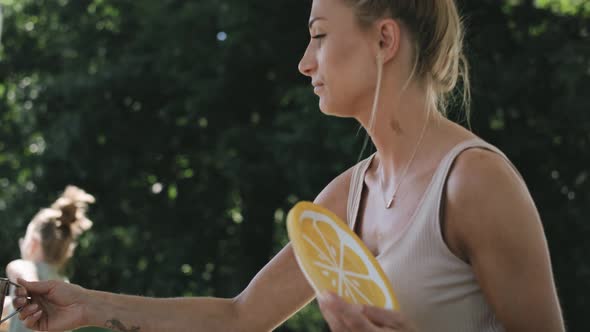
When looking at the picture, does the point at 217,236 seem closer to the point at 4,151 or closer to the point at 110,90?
the point at 110,90

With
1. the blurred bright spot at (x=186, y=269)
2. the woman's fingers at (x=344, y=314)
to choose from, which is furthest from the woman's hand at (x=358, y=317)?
the blurred bright spot at (x=186, y=269)

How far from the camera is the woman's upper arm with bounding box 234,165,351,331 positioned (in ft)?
4.84

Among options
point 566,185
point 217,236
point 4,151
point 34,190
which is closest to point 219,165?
point 217,236

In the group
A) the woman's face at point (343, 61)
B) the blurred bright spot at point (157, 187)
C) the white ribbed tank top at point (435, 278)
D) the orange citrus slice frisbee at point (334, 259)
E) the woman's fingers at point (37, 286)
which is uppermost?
the blurred bright spot at point (157, 187)

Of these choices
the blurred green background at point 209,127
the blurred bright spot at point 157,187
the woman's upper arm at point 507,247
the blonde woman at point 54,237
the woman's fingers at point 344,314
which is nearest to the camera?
the woman's fingers at point 344,314

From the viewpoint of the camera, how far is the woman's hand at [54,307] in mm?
1434

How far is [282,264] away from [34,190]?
8.32 m

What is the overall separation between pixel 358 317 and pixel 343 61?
0.47 metres

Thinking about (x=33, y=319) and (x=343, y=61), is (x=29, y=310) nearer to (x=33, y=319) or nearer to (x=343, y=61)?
(x=33, y=319)

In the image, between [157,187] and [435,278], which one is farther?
[157,187]

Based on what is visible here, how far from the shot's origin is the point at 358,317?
3.14ft

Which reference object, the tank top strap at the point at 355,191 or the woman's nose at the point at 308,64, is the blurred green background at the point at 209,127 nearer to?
the tank top strap at the point at 355,191

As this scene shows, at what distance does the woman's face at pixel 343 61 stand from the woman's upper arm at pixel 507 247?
0.77 ft

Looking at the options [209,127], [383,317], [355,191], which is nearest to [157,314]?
[355,191]
